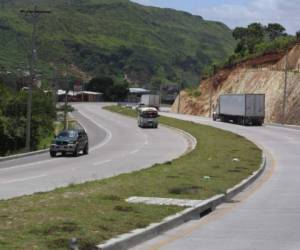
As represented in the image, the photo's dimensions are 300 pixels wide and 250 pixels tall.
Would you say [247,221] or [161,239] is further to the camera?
[247,221]

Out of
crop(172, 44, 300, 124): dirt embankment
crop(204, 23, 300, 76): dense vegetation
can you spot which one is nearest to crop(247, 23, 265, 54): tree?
crop(204, 23, 300, 76): dense vegetation

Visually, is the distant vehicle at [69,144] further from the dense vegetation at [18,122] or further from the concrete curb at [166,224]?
the concrete curb at [166,224]

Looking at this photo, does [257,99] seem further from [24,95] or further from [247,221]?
[247,221]

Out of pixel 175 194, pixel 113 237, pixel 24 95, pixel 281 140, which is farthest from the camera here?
pixel 24 95

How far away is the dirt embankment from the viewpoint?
92000mm

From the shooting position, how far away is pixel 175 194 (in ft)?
59.5

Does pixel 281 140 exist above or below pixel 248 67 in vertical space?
below

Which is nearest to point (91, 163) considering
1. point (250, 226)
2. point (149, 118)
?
point (250, 226)

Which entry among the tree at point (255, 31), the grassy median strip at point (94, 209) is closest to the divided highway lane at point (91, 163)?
the grassy median strip at point (94, 209)

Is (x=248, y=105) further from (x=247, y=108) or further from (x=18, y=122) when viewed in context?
(x=18, y=122)

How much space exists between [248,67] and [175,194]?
329 ft

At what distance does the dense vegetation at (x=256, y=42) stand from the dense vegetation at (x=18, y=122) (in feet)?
148

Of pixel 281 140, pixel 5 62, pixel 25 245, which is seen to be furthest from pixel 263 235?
pixel 5 62

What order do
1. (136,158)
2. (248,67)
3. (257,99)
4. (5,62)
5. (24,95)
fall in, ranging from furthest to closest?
(5,62), (248,67), (257,99), (24,95), (136,158)
